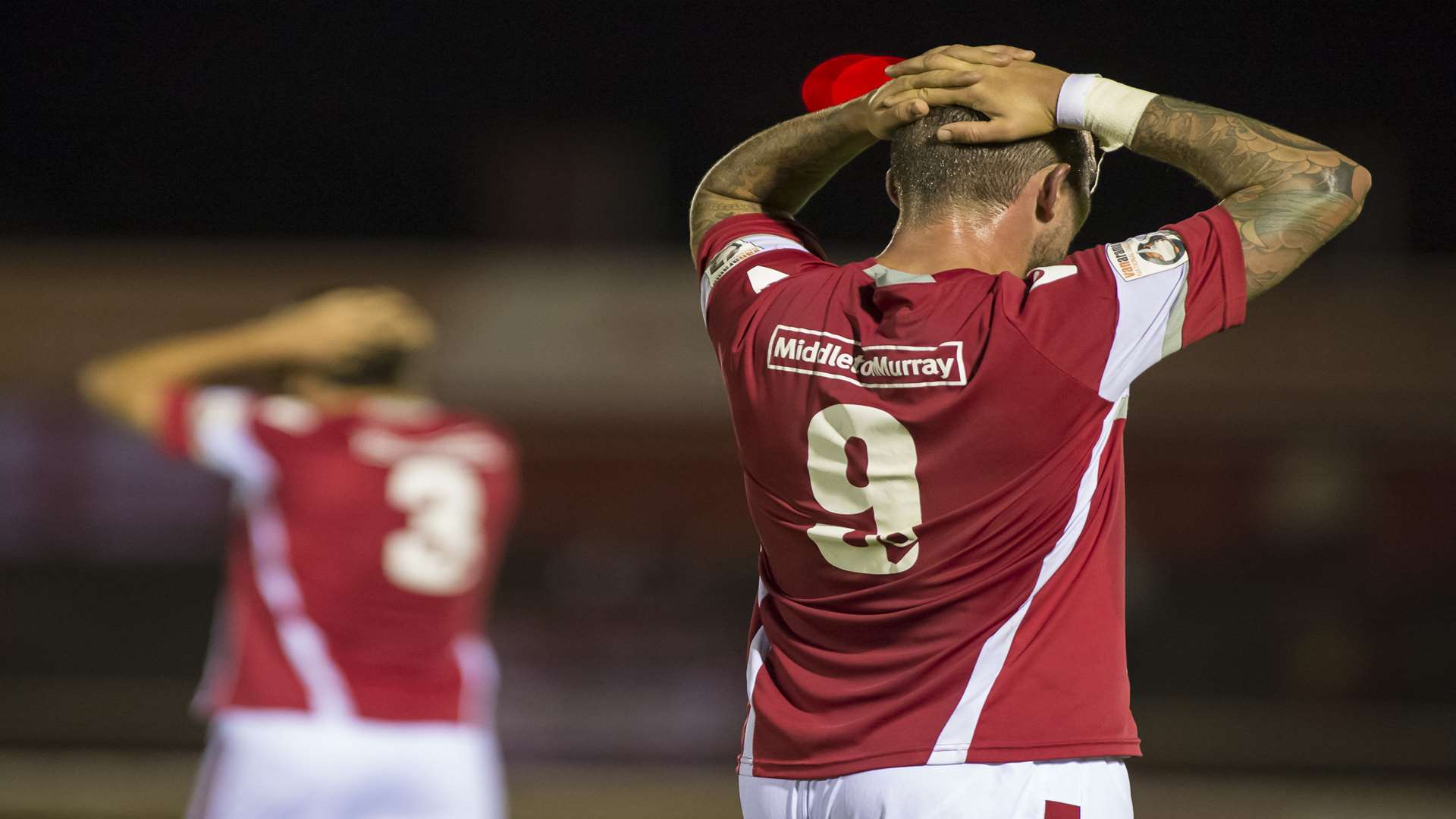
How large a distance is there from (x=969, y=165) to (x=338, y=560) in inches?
108

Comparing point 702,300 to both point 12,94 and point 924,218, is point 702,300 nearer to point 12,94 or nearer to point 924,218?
point 924,218

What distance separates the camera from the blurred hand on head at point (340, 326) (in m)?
4.50

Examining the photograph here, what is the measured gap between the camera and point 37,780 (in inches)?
390

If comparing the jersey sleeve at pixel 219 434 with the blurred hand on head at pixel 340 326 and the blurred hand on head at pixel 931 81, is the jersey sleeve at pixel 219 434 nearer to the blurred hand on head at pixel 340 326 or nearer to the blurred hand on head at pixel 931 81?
the blurred hand on head at pixel 340 326

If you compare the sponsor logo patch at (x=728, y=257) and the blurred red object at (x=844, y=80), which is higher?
the blurred red object at (x=844, y=80)

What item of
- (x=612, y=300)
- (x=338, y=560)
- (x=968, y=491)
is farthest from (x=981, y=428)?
(x=612, y=300)

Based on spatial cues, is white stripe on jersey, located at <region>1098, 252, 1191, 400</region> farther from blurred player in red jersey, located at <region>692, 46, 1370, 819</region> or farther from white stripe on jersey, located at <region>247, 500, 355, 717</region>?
white stripe on jersey, located at <region>247, 500, 355, 717</region>

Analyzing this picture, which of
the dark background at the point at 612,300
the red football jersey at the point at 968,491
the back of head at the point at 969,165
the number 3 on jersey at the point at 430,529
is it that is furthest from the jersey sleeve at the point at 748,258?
the dark background at the point at 612,300

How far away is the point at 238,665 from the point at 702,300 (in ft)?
8.03

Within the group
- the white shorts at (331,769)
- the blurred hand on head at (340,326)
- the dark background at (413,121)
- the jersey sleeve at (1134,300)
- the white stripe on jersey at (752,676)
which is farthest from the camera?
the dark background at (413,121)

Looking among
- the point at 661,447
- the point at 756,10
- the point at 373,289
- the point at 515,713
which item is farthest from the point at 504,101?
the point at 373,289

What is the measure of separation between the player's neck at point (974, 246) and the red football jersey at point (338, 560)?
252 cm

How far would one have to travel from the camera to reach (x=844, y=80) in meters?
2.72

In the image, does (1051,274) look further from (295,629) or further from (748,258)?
(295,629)
